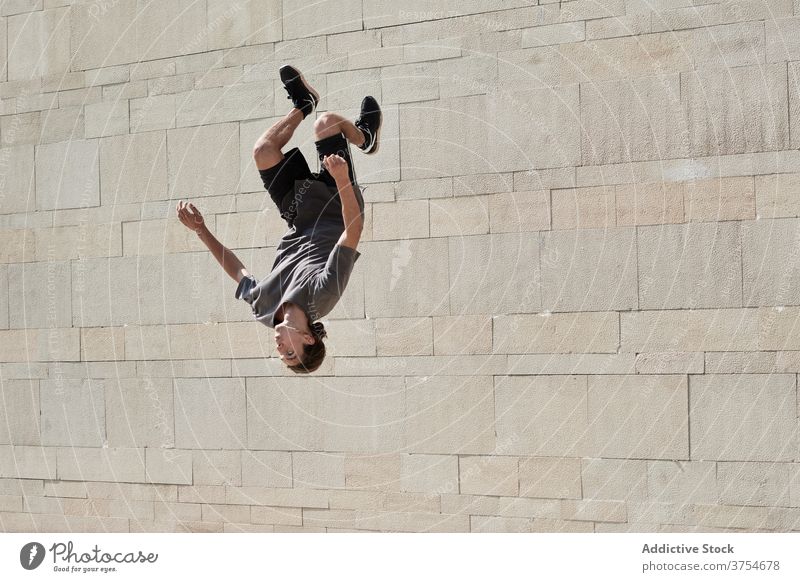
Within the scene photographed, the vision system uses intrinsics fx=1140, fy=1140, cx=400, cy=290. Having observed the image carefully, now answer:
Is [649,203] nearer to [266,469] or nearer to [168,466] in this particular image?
[266,469]

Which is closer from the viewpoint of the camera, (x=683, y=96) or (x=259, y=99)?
(x=683, y=96)

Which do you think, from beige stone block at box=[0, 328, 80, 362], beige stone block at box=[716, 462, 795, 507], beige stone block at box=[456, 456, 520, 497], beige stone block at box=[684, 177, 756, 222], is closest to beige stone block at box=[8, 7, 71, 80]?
beige stone block at box=[0, 328, 80, 362]

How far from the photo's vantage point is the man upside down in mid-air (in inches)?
326

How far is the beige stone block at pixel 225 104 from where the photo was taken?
34.6ft

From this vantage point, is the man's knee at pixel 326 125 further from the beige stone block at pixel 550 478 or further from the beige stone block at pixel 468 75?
the beige stone block at pixel 550 478

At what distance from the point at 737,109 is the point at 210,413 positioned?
17.8 ft

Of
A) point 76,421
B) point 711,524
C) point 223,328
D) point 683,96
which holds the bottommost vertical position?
point 711,524

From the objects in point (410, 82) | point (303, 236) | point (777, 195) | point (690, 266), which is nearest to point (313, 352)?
point (303, 236)

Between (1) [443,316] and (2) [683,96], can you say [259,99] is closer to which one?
(1) [443,316]

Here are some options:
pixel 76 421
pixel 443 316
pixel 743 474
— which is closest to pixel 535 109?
pixel 443 316

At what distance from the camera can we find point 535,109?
9.45 m

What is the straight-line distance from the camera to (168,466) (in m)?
10.9

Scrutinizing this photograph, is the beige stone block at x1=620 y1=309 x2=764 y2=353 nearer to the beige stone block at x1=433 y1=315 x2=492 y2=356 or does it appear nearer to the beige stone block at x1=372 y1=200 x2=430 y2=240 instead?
the beige stone block at x1=433 y1=315 x2=492 y2=356

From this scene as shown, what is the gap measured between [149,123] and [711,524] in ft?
20.9
